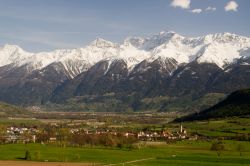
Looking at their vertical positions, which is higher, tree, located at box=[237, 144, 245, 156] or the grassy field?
tree, located at box=[237, 144, 245, 156]

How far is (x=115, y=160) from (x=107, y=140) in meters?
59.4

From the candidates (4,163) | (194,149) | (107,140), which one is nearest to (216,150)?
(194,149)

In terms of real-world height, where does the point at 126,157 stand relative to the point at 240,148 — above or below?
below

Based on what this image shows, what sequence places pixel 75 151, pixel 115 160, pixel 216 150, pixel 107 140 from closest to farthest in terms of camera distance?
pixel 115 160 → pixel 75 151 → pixel 216 150 → pixel 107 140

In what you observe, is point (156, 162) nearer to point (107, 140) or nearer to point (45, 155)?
point (45, 155)

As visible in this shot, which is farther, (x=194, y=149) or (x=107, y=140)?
(x=107, y=140)

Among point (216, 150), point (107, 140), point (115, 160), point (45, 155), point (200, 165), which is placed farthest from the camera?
point (107, 140)

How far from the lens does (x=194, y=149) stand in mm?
177000

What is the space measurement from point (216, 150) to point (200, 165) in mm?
55952

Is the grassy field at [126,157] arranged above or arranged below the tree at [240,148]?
below

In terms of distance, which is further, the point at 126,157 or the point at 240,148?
the point at 240,148

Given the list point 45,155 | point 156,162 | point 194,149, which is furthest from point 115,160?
point 194,149

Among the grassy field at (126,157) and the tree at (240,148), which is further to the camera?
the tree at (240,148)

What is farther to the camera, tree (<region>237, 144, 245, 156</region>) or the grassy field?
tree (<region>237, 144, 245, 156</region>)
